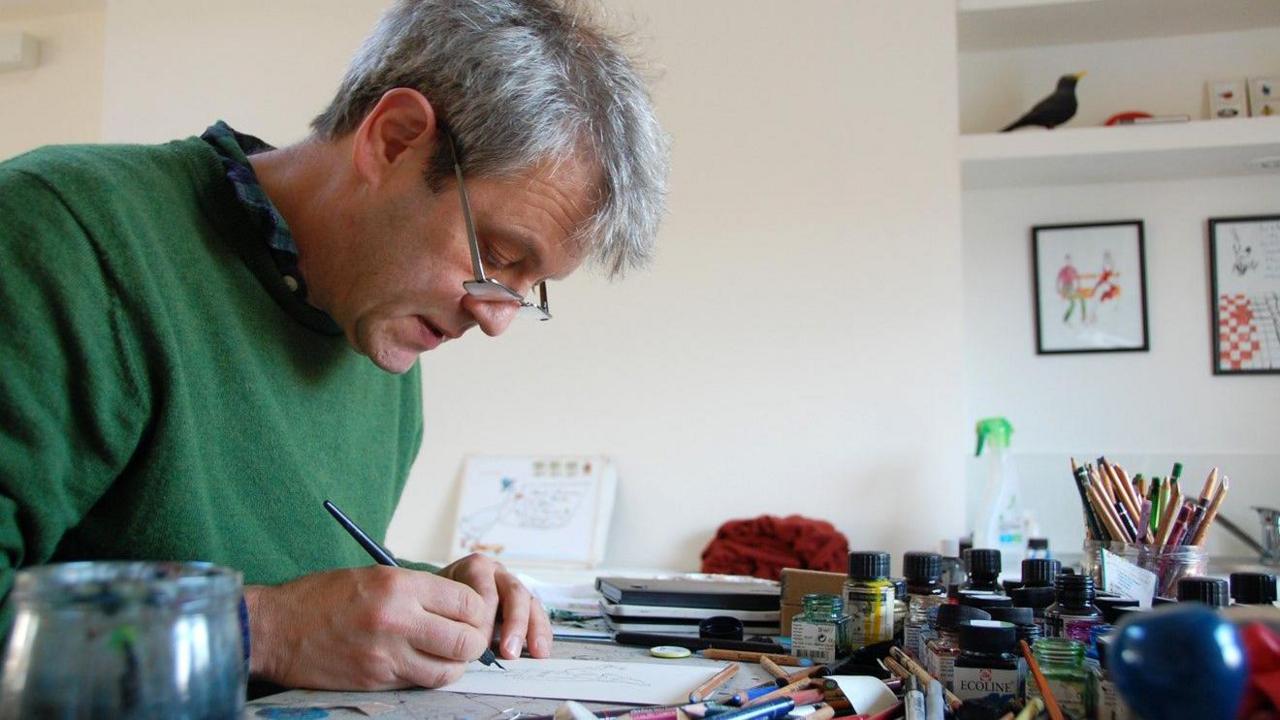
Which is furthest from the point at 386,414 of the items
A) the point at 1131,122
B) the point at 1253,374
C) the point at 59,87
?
the point at 59,87

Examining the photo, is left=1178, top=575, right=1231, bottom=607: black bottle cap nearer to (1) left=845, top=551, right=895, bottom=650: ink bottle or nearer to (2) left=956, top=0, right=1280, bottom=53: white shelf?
(1) left=845, top=551, right=895, bottom=650: ink bottle

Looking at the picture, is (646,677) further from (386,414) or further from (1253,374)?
(1253,374)

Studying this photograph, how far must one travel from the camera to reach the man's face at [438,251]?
109 centimetres

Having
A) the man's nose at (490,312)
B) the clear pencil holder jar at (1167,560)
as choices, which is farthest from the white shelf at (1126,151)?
the man's nose at (490,312)

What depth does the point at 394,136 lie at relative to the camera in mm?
1104

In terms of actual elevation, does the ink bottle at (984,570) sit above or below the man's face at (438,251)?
below

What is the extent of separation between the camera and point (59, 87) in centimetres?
379

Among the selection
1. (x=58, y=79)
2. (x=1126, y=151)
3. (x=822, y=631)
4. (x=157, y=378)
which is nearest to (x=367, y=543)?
(x=157, y=378)

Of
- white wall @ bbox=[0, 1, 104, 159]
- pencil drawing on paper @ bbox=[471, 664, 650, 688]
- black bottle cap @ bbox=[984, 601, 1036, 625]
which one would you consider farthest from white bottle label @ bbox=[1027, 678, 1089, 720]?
white wall @ bbox=[0, 1, 104, 159]

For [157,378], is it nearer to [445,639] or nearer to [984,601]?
[445,639]

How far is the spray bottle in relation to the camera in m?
2.65

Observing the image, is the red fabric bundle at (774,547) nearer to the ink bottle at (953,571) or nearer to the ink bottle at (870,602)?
the ink bottle at (953,571)

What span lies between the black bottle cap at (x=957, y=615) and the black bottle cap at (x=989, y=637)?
0.12 ft

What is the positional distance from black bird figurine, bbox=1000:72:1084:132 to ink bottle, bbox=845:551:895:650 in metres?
2.17
